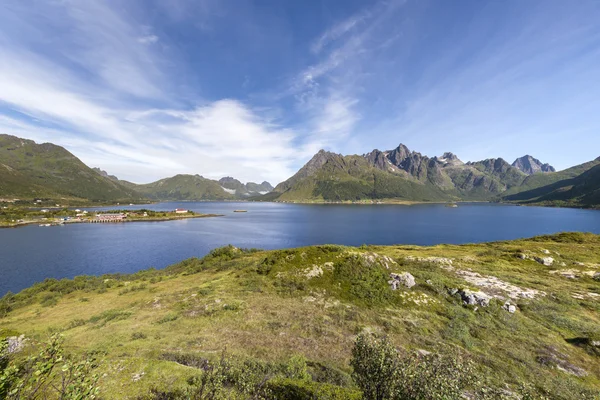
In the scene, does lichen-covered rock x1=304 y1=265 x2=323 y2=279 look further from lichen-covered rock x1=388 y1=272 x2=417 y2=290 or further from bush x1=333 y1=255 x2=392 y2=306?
lichen-covered rock x1=388 y1=272 x2=417 y2=290

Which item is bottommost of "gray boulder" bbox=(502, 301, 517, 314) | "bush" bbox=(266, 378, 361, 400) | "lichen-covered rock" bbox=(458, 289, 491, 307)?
"gray boulder" bbox=(502, 301, 517, 314)

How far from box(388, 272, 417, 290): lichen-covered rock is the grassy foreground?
2.45ft

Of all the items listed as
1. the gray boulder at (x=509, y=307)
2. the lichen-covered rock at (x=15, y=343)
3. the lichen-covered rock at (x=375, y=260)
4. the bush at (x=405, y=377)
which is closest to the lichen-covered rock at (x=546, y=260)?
the gray boulder at (x=509, y=307)

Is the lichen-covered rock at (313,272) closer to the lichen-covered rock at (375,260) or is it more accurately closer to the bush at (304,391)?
the lichen-covered rock at (375,260)

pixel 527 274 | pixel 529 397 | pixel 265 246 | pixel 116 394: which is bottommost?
pixel 265 246

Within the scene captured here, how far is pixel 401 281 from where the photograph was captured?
1458 inches

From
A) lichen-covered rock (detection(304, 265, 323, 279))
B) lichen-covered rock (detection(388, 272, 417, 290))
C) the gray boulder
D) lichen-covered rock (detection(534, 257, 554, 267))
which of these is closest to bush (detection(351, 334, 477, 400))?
lichen-covered rock (detection(388, 272, 417, 290))

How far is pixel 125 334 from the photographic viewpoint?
84.8 feet

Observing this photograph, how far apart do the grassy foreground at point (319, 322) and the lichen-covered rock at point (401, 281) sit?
747mm

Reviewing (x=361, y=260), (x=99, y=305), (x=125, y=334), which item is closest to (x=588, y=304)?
(x=361, y=260)

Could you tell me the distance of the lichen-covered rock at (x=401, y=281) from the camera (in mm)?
36531

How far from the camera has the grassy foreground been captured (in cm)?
1944

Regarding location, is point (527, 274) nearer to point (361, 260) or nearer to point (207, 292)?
point (361, 260)

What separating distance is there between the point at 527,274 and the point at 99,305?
8144 centimetres
